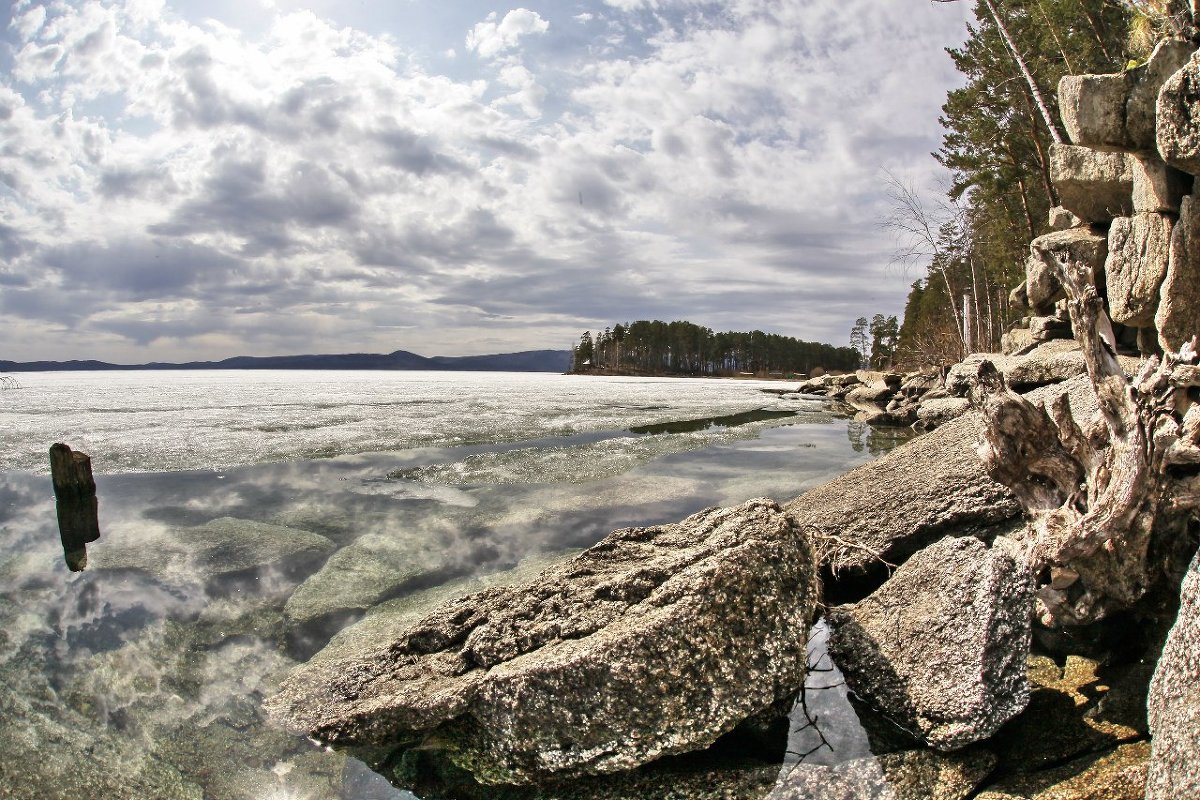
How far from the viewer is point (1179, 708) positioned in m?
3.19

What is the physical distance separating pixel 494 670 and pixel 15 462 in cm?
1639

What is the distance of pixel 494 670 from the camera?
416 centimetres

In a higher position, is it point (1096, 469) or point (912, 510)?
point (1096, 469)

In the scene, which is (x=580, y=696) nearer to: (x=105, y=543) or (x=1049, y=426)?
(x=1049, y=426)

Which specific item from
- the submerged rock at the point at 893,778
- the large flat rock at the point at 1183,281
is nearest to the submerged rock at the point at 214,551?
the submerged rock at the point at 893,778

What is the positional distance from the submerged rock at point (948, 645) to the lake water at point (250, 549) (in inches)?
128

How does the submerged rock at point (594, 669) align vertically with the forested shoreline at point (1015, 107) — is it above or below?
below

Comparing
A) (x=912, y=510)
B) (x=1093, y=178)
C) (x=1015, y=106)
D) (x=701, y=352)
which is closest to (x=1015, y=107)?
(x=1015, y=106)

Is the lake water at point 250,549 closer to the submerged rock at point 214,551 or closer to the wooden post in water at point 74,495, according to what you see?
the submerged rock at point 214,551

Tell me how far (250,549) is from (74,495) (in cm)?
391

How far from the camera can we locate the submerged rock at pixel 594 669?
12.3ft

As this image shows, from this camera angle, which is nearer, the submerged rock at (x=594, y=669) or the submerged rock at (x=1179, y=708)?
the submerged rock at (x=1179, y=708)

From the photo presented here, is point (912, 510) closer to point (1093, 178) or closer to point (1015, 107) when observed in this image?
point (1093, 178)

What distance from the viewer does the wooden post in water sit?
32.1ft
